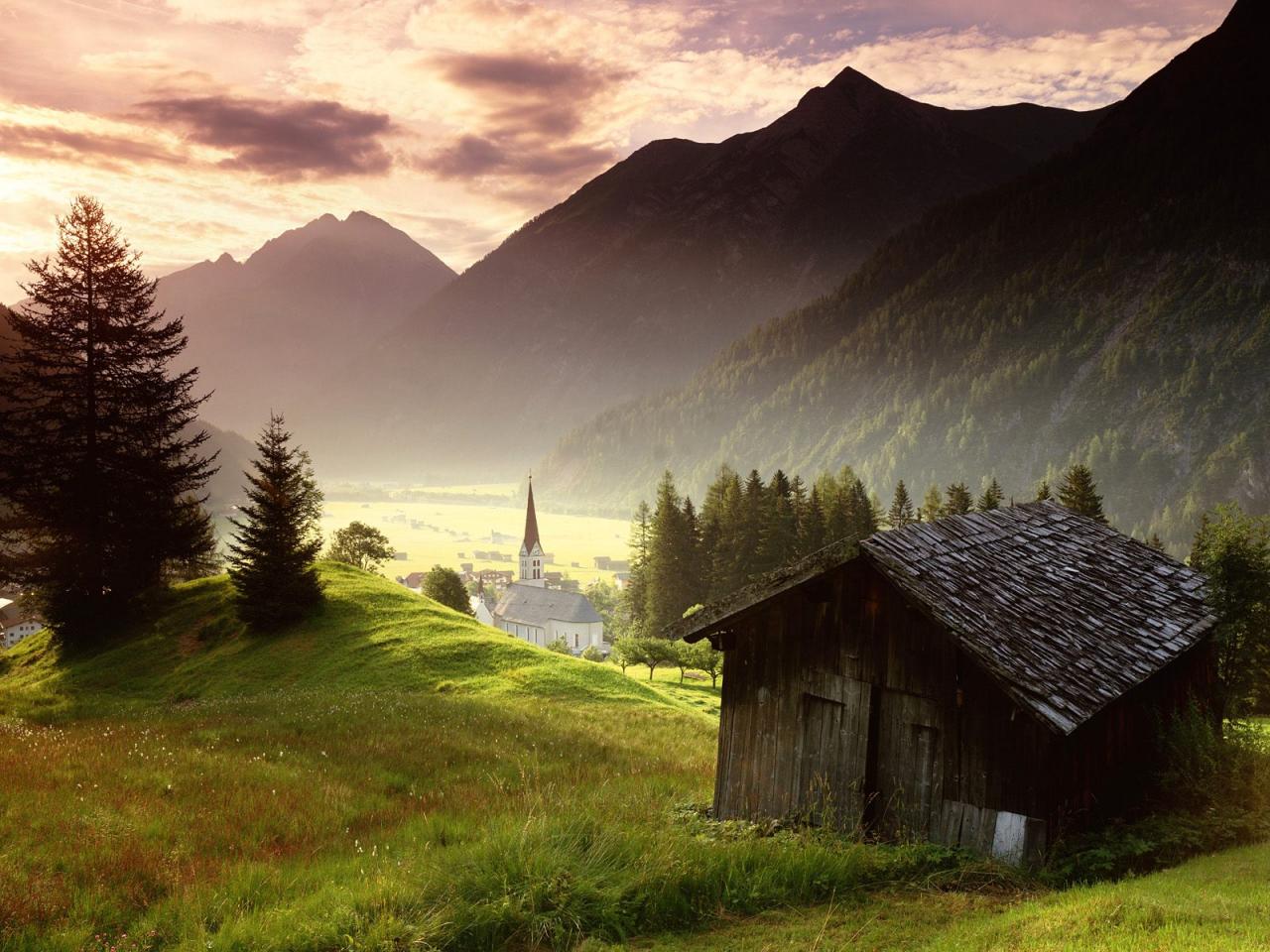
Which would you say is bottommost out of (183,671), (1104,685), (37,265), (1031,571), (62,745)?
(183,671)

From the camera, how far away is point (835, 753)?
11.7 metres

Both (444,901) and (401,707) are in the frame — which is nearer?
(444,901)

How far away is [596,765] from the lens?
1664 centimetres

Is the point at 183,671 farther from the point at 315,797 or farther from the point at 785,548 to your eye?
the point at 785,548

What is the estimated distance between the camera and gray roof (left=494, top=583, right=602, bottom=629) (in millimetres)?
134500

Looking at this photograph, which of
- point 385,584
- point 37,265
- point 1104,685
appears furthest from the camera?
point 385,584

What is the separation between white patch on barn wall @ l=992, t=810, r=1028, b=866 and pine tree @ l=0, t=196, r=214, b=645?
39.3 meters

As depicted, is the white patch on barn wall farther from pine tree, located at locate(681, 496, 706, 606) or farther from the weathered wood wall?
pine tree, located at locate(681, 496, 706, 606)

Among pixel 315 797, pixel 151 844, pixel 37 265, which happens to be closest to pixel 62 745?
pixel 315 797

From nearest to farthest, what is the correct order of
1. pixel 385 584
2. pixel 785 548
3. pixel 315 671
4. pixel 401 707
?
1. pixel 401 707
2. pixel 315 671
3. pixel 385 584
4. pixel 785 548

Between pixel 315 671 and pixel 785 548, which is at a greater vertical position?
pixel 785 548

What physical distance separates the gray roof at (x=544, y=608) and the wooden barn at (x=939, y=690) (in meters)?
123

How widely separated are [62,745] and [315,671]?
18.7 metres

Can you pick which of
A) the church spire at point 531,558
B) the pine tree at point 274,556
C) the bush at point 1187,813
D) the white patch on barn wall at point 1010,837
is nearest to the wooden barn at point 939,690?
the white patch on barn wall at point 1010,837
